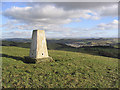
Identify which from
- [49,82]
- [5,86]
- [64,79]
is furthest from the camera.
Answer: [64,79]

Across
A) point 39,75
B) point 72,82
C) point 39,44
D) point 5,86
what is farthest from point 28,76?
point 39,44

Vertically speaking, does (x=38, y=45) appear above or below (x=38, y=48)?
above

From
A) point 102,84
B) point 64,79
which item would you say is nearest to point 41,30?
point 64,79

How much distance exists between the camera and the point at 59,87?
8.15 meters

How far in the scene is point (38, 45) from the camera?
13.7 metres

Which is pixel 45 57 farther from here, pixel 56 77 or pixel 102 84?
pixel 102 84

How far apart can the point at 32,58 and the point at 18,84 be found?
19.3 feet

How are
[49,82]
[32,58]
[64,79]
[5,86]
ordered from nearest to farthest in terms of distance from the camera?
[5,86]
[49,82]
[64,79]
[32,58]

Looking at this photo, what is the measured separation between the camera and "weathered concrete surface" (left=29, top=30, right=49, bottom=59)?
536 inches

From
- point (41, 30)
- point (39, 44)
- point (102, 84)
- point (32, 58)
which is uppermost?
point (41, 30)

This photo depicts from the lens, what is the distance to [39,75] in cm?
992

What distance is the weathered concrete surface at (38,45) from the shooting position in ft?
44.7

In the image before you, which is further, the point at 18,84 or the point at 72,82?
the point at 72,82

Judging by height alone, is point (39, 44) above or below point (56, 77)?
above
